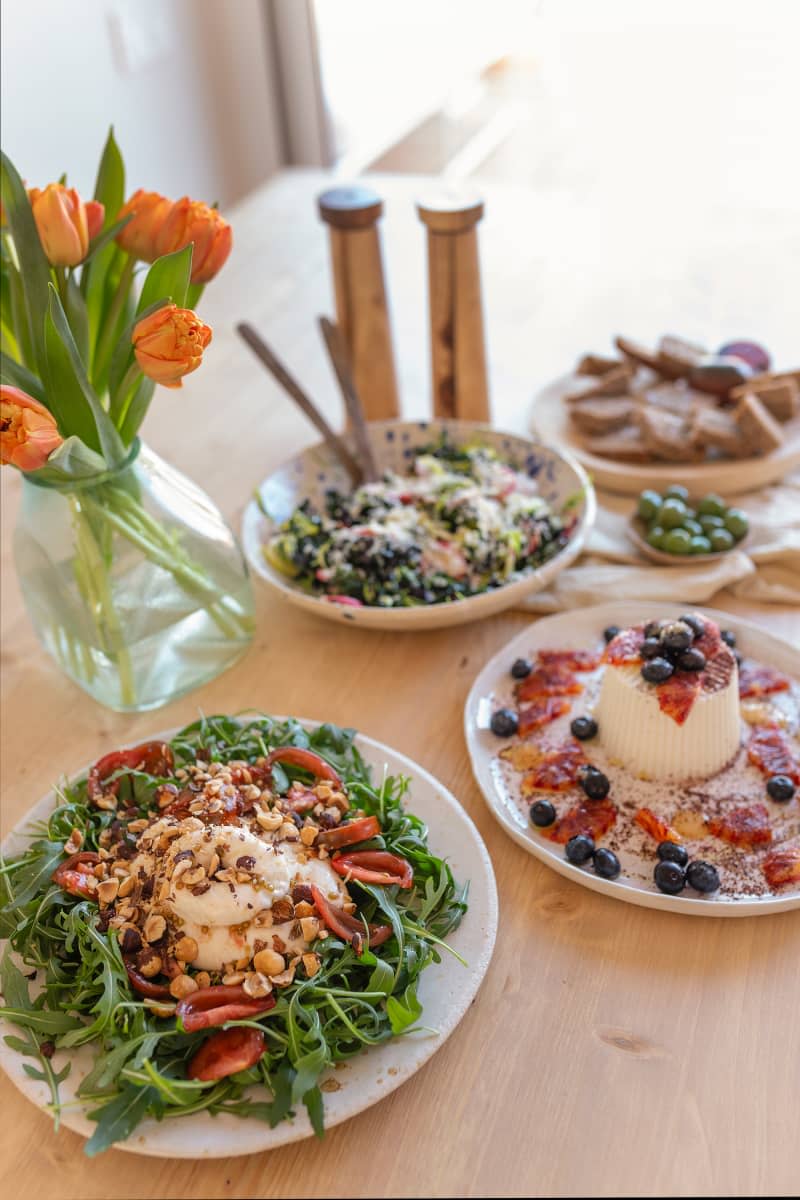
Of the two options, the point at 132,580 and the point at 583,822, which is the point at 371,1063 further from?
the point at 132,580

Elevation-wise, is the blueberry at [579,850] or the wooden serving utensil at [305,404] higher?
the wooden serving utensil at [305,404]

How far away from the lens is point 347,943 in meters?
0.91

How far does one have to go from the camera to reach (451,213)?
156 cm

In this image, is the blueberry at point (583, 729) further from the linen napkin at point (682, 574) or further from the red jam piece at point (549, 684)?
the linen napkin at point (682, 574)

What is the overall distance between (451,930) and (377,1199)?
222 mm

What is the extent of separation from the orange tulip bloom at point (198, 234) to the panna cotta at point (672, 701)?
60 cm

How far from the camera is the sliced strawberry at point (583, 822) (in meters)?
1.09

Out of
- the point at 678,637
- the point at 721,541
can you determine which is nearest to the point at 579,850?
the point at 678,637

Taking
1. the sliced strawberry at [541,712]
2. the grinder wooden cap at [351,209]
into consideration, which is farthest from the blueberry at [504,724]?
the grinder wooden cap at [351,209]

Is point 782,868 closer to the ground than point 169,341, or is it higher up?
closer to the ground

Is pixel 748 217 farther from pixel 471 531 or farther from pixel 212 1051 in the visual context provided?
pixel 212 1051

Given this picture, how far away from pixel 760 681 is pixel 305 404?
2.41ft

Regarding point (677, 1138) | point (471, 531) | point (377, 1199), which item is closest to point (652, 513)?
point (471, 531)

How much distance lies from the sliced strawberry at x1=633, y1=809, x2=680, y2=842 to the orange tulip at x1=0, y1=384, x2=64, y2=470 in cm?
68
